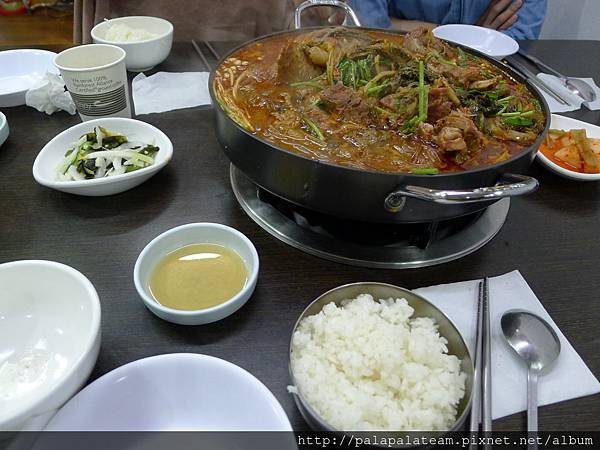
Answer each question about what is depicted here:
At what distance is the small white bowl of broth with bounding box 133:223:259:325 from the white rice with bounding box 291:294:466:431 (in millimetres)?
262

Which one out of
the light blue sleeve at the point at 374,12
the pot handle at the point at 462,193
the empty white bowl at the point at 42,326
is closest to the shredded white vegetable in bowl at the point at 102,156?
the empty white bowl at the point at 42,326

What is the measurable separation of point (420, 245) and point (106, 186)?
1057 millimetres

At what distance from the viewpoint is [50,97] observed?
6.51ft

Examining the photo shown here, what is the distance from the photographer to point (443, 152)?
4.56 feet

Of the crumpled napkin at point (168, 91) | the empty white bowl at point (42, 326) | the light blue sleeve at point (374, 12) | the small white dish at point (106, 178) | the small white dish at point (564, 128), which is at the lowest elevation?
the empty white bowl at point (42, 326)

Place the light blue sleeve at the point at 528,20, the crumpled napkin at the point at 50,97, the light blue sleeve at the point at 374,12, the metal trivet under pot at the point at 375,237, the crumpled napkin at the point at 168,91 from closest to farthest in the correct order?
the metal trivet under pot at the point at 375,237 < the crumpled napkin at the point at 50,97 < the crumpled napkin at the point at 168,91 < the light blue sleeve at the point at 528,20 < the light blue sleeve at the point at 374,12

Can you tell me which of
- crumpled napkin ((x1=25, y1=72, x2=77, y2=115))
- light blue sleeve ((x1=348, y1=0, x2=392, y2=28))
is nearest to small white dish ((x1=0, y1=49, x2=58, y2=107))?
crumpled napkin ((x1=25, y1=72, x2=77, y2=115))

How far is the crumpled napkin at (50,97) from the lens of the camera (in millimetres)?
1978

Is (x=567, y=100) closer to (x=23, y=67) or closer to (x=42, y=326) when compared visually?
(x=42, y=326)

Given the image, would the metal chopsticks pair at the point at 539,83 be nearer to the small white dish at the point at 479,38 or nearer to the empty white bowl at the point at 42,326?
the small white dish at the point at 479,38

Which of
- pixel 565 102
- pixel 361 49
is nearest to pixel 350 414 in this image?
pixel 361 49

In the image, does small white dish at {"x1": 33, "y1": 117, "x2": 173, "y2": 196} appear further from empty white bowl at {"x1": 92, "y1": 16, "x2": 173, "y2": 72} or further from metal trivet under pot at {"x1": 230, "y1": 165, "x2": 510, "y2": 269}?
empty white bowl at {"x1": 92, "y1": 16, "x2": 173, "y2": 72}

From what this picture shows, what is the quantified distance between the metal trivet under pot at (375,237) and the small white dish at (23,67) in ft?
4.79

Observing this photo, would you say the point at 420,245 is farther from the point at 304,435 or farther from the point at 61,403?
the point at 61,403
